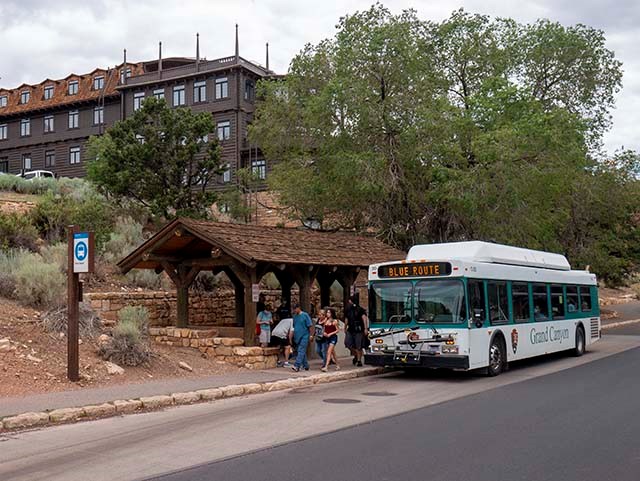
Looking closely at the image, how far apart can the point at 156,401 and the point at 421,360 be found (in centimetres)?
627

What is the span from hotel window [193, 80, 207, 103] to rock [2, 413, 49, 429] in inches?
1724

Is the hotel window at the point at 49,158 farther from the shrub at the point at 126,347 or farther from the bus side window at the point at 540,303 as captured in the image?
the bus side window at the point at 540,303

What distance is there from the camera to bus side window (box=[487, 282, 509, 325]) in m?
16.6

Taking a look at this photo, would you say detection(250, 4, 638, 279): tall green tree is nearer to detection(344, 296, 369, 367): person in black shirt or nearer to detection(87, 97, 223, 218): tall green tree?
detection(87, 97, 223, 218): tall green tree

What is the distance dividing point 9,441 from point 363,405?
575 centimetres

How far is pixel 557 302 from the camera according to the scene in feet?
67.6

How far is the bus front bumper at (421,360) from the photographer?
1534 centimetres

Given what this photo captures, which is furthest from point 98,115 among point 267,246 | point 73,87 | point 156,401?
point 156,401

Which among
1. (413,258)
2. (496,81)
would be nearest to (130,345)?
(413,258)

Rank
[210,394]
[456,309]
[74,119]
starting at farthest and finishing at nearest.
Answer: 1. [74,119]
2. [456,309]
3. [210,394]

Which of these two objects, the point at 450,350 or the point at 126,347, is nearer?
the point at 126,347

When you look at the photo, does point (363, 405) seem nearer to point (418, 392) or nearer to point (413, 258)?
point (418, 392)

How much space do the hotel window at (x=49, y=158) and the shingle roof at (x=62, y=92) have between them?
391cm

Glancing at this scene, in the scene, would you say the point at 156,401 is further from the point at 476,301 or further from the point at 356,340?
the point at 476,301
